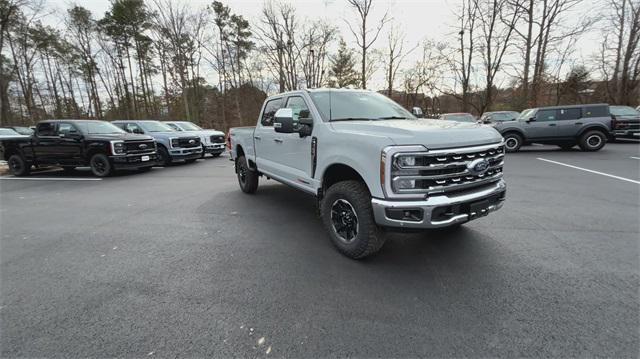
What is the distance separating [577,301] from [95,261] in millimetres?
4816

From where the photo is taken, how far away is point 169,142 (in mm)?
10984

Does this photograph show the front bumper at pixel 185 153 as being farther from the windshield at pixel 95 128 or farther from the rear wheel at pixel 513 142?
the rear wheel at pixel 513 142

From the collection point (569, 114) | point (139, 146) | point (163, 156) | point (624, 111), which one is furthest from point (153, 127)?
point (624, 111)

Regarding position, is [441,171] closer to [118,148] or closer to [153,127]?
[118,148]

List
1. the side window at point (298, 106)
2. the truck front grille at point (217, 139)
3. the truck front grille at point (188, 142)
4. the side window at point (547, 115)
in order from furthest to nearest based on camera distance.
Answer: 1. the truck front grille at point (217, 139)
2. the side window at point (547, 115)
3. the truck front grille at point (188, 142)
4. the side window at point (298, 106)

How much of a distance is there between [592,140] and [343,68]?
25.4m

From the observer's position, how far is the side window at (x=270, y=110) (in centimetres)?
492

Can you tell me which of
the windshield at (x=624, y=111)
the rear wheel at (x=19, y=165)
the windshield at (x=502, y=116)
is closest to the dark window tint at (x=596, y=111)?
the windshield at (x=624, y=111)

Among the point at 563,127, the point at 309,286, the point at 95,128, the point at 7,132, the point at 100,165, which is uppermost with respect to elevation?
the point at 7,132

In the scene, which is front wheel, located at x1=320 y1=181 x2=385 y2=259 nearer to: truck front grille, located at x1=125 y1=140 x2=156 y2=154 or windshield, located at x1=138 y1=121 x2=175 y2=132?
truck front grille, located at x1=125 y1=140 x2=156 y2=154

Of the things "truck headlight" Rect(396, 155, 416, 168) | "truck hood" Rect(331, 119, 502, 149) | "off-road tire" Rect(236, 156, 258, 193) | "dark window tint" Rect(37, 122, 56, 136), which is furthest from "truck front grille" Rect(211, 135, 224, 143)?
"truck headlight" Rect(396, 155, 416, 168)

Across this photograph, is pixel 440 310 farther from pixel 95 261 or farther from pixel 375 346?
pixel 95 261

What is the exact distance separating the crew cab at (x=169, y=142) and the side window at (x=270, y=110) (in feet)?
23.9

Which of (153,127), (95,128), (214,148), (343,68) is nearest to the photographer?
(95,128)
